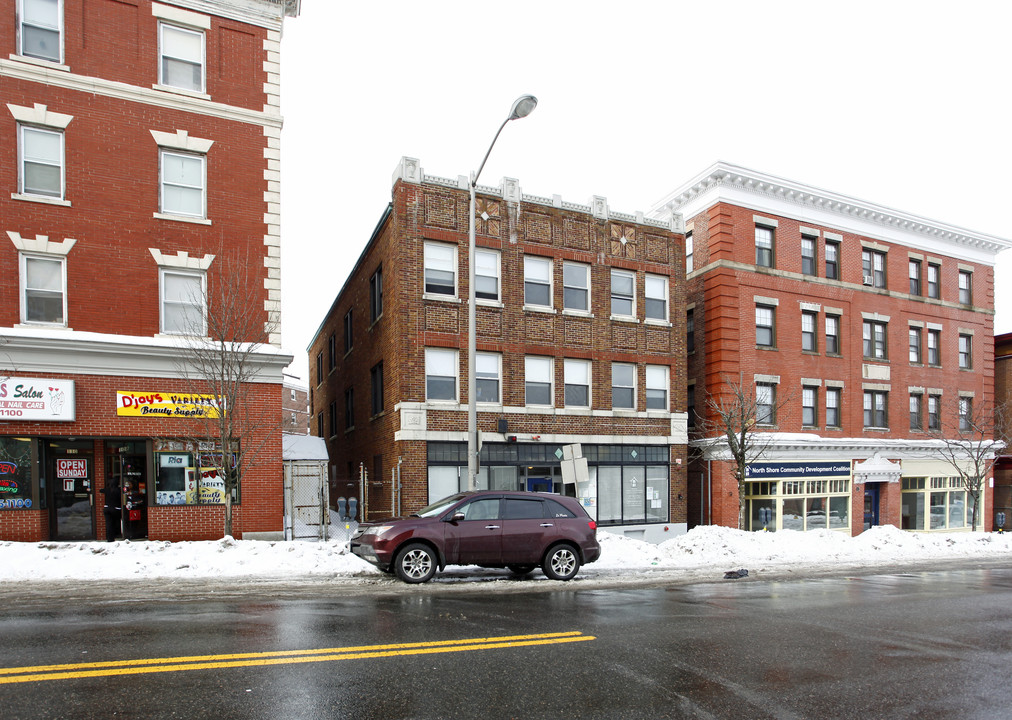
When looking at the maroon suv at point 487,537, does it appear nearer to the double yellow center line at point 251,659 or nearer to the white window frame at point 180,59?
the double yellow center line at point 251,659

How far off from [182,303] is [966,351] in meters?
32.6

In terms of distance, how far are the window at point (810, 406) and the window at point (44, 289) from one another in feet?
Answer: 80.8

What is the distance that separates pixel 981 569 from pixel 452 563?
45.0 feet

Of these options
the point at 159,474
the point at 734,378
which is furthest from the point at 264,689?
the point at 734,378

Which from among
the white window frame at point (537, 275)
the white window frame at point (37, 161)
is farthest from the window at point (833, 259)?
the white window frame at point (37, 161)

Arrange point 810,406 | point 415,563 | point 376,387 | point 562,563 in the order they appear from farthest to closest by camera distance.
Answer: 1. point 810,406
2. point 376,387
3. point 562,563
4. point 415,563

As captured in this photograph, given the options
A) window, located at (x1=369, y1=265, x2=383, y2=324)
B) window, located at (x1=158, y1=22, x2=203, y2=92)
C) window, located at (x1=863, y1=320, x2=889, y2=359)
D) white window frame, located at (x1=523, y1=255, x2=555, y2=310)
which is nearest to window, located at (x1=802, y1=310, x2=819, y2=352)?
window, located at (x1=863, y1=320, x2=889, y2=359)

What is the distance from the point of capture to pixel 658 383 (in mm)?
25266

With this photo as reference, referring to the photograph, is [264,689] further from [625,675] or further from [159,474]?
[159,474]

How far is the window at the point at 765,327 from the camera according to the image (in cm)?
2725

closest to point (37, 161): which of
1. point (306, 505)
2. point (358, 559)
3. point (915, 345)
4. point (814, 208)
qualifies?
point (306, 505)

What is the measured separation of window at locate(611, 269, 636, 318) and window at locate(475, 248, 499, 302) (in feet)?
14.1

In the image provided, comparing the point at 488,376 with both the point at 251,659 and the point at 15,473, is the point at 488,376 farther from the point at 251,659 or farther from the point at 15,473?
the point at 251,659

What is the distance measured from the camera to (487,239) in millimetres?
22625
